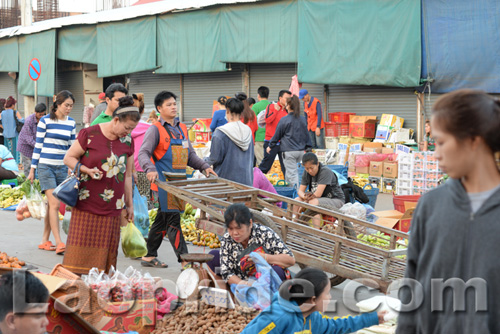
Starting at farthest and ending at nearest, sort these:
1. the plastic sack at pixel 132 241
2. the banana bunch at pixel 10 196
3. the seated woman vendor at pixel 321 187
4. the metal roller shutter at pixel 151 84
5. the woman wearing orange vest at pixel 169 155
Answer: the metal roller shutter at pixel 151 84 → the banana bunch at pixel 10 196 → the seated woman vendor at pixel 321 187 → the plastic sack at pixel 132 241 → the woman wearing orange vest at pixel 169 155

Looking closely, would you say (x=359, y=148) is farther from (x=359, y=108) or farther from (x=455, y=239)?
(x=455, y=239)

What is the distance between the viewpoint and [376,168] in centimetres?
1327

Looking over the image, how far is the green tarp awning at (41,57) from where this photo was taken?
23.1 meters

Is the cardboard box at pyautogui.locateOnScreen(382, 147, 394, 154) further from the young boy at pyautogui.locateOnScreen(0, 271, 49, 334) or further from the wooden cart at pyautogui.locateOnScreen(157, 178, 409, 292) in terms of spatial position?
the young boy at pyautogui.locateOnScreen(0, 271, 49, 334)

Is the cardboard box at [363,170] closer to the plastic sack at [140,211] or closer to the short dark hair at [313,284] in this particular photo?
the plastic sack at [140,211]

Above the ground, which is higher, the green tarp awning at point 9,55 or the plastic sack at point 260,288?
the green tarp awning at point 9,55

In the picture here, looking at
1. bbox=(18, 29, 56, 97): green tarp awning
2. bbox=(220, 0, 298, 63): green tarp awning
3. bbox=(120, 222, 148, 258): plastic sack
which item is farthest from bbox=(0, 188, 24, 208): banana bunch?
bbox=(18, 29, 56, 97): green tarp awning

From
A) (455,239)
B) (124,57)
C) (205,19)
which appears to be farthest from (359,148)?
(455,239)

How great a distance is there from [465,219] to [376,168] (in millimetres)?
11001

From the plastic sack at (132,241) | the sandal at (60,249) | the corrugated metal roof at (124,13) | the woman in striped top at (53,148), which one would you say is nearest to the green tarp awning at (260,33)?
the corrugated metal roof at (124,13)

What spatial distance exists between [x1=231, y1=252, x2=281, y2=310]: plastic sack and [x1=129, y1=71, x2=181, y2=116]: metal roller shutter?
16.2 meters

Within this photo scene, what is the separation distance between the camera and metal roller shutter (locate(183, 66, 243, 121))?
18812mm

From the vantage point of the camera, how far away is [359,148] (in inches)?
565

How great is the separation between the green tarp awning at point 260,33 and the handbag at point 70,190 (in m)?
10.9
